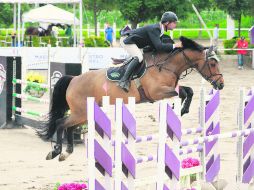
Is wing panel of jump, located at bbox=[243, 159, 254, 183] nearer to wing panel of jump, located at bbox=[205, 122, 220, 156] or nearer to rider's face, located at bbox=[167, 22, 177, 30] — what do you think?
wing panel of jump, located at bbox=[205, 122, 220, 156]

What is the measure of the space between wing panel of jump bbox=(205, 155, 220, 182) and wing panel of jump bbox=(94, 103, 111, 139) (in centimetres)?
224

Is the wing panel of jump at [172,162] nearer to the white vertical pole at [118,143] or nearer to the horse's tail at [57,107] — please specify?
the white vertical pole at [118,143]

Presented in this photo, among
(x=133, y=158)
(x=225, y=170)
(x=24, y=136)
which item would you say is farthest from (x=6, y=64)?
(x=133, y=158)

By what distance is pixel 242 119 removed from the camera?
8.31m

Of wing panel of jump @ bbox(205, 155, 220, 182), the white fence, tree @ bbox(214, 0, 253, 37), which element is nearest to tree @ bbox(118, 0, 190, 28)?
tree @ bbox(214, 0, 253, 37)

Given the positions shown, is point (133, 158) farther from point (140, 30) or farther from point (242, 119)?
point (140, 30)

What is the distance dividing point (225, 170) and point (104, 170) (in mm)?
3918

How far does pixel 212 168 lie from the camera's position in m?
8.27

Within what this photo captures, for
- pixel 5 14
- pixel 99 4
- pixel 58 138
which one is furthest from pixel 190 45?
pixel 5 14

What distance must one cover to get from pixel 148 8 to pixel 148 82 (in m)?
26.1

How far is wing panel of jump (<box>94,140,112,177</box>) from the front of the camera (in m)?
6.17

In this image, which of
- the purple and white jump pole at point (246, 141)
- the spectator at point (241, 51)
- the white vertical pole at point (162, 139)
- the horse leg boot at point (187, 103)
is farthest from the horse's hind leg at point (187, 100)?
the spectator at point (241, 51)

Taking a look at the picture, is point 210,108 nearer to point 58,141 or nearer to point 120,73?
point 58,141

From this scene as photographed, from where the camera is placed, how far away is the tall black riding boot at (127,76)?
1127cm
